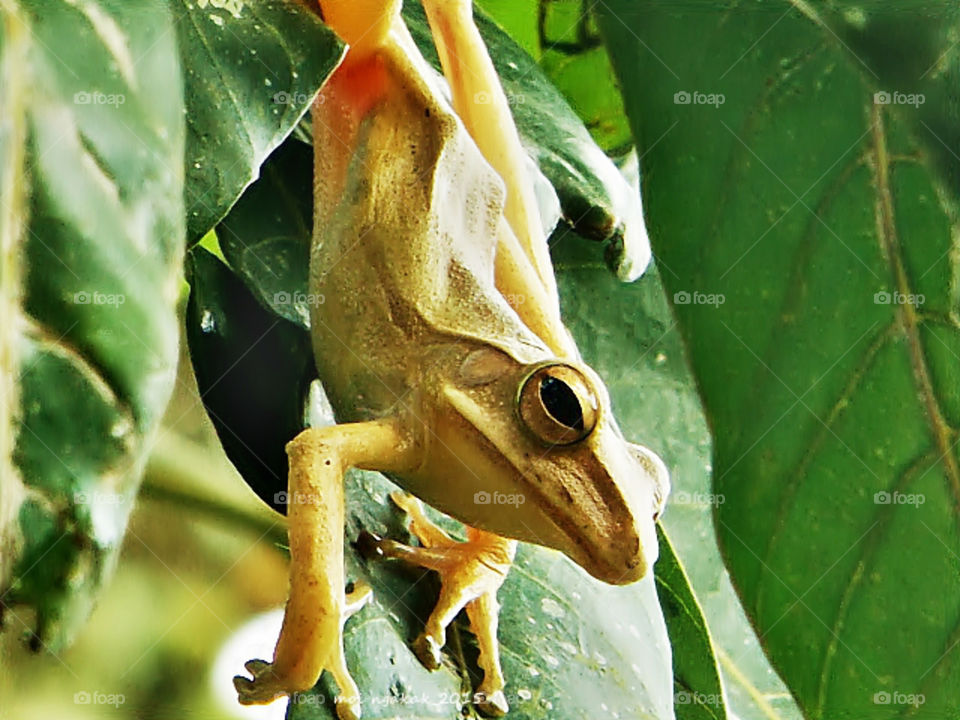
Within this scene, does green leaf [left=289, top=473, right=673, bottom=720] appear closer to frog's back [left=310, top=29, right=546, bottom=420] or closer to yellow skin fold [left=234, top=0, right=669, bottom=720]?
yellow skin fold [left=234, top=0, right=669, bottom=720]

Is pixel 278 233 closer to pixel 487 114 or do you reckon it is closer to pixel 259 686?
pixel 487 114

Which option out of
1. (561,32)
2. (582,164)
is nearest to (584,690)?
(582,164)

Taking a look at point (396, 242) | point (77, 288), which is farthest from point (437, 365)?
point (77, 288)

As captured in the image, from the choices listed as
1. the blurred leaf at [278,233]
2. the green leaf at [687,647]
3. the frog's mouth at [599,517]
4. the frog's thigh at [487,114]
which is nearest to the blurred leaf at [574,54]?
the frog's thigh at [487,114]

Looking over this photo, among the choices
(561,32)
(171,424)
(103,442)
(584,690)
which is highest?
(561,32)

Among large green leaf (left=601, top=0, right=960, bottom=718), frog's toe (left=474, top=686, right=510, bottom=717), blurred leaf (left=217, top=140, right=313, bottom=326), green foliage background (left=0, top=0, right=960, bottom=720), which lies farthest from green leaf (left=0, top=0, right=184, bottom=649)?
large green leaf (left=601, top=0, right=960, bottom=718)

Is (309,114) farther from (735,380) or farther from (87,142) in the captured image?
(735,380)
